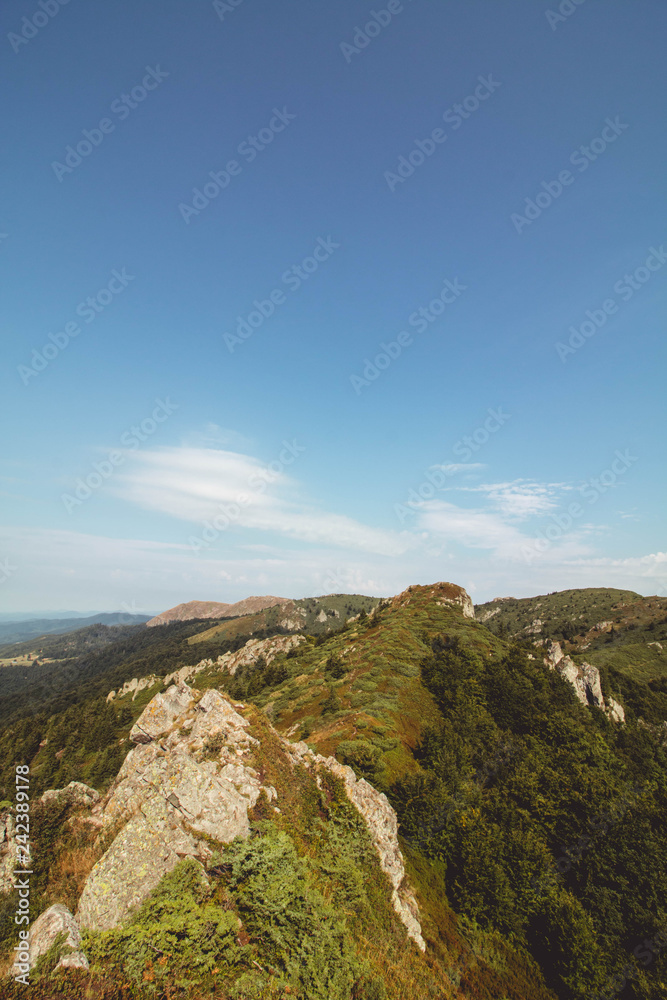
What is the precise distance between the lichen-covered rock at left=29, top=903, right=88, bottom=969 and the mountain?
0.18ft

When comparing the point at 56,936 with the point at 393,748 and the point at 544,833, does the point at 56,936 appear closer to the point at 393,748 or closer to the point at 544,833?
the point at 393,748

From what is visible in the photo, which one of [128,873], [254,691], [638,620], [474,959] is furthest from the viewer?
[638,620]

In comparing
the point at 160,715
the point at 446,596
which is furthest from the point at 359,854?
the point at 446,596

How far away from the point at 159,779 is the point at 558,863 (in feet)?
132

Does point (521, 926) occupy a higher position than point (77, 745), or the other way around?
point (521, 926)

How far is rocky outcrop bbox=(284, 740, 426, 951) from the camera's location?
22578 millimetres

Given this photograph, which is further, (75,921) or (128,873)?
(128,873)

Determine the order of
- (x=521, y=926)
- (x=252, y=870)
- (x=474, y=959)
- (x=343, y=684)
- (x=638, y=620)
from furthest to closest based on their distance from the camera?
(x=638, y=620)
(x=343, y=684)
(x=521, y=926)
(x=474, y=959)
(x=252, y=870)

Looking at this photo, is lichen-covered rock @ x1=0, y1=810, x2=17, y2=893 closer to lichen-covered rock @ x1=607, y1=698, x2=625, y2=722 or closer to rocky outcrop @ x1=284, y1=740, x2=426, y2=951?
rocky outcrop @ x1=284, y1=740, x2=426, y2=951

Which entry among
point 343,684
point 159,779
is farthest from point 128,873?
point 343,684

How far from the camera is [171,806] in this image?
17.1m

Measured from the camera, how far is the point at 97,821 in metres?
17.7

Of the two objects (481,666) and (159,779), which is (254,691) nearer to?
(481,666)

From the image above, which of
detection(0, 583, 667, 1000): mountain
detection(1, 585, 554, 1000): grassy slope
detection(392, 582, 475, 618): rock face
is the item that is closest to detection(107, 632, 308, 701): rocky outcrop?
detection(392, 582, 475, 618): rock face
